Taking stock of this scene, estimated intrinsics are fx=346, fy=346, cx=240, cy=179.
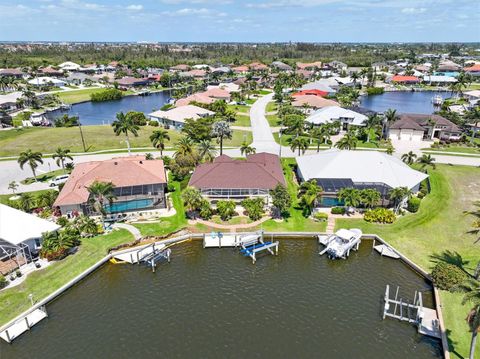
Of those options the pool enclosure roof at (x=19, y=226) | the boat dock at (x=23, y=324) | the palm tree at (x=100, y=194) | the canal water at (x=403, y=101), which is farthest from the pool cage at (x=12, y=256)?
the canal water at (x=403, y=101)

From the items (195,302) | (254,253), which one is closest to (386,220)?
(254,253)

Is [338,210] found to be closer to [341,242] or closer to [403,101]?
[341,242]

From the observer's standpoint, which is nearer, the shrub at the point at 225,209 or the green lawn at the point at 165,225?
the green lawn at the point at 165,225

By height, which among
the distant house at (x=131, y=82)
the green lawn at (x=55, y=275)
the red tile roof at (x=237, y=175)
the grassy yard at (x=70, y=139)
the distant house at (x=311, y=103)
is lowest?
the green lawn at (x=55, y=275)

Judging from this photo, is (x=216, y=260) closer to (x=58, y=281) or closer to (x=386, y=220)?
(x=58, y=281)

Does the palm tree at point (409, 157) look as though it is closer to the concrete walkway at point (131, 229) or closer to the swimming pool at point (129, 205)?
the swimming pool at point (129, 205)

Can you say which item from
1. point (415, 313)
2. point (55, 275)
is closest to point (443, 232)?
point (415, 313)
